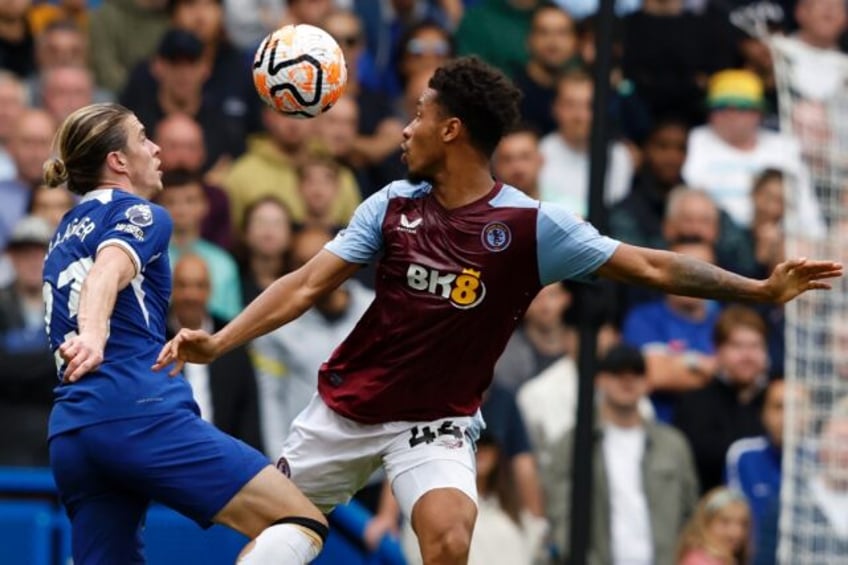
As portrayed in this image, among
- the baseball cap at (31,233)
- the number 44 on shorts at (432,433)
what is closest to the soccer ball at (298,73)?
the number 44 on shorts at (432,433)

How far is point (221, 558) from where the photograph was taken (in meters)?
10.1

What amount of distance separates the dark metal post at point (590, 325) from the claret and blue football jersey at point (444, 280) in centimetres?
236

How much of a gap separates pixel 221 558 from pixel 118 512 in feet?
8.68

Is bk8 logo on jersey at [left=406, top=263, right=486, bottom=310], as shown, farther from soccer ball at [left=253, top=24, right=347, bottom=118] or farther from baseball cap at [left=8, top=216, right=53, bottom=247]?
baseball cap at [left=8, top=216, right=53, bottom=247]

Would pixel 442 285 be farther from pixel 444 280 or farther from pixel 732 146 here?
pixel 732 146

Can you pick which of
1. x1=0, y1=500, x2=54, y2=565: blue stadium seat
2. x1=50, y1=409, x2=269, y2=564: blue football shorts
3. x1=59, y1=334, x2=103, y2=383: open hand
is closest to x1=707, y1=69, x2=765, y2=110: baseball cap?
x1=0, y1=500, x2=54, y2=565: blue stadium seat

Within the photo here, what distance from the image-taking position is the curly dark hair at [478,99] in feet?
26.6

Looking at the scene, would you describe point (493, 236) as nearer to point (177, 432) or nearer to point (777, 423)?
point (177, 432)

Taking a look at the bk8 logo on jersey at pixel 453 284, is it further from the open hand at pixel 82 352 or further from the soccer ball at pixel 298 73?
the open hand at pixel 82 352

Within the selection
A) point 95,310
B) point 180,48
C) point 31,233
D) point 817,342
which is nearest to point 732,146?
point 817,342

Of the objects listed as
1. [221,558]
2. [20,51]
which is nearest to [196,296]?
[221,558]

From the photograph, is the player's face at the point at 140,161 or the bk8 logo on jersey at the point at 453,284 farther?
the bk8 logo on jersey at the point at 453,284

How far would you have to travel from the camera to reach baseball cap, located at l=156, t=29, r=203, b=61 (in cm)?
1287

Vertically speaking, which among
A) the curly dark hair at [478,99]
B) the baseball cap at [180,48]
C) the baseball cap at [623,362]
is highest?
the baseball cap at [180,48]
